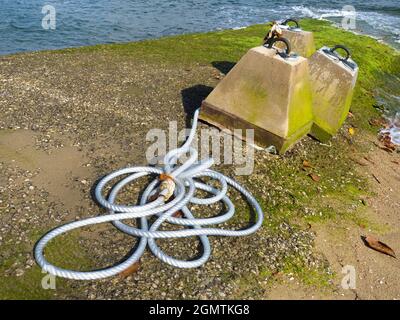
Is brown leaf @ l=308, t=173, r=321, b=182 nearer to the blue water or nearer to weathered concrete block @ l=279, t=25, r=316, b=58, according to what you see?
weathered concrete block @ l=279, t=25, r=316, b=58

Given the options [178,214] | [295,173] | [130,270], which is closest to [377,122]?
[295,173]

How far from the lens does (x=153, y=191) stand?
5.62 meters

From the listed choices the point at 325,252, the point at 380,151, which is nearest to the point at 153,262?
the point at 325,252

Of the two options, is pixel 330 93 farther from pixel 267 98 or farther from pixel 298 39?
pixel 298 39

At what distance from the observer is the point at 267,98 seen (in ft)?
22.4

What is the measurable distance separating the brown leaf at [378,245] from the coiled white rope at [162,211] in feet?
5.09

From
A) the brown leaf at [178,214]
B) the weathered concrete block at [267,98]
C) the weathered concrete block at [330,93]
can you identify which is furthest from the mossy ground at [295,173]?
the brown leaf at [178,214]

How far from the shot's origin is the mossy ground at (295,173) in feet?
16.0

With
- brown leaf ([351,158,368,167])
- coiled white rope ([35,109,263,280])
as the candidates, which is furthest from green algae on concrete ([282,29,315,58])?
coiled white rope ([35,109,263,280])

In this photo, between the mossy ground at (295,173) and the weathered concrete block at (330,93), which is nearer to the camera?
the mossy ground at (295,173)

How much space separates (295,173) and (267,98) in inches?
51.8

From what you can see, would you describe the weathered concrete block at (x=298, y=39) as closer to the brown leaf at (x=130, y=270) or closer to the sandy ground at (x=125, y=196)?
the sandy ground at (x=125, y=196)

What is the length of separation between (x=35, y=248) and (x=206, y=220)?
202cm
